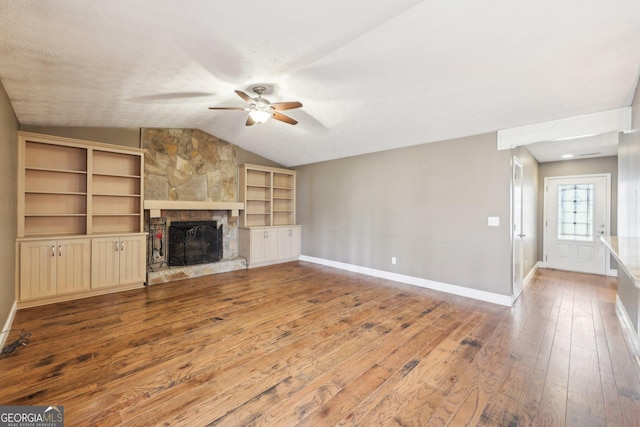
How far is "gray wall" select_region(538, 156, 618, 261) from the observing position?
5.35m

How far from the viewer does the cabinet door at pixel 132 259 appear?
4242 mm

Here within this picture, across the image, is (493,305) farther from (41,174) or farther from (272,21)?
(41,174)

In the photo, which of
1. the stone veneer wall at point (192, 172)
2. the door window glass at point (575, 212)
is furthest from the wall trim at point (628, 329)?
the stone veneer wall at point (192, 172)

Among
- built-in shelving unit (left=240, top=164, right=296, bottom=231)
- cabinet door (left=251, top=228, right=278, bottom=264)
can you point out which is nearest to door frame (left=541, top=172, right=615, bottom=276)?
built-in shelving unit (left=240, top=164, right=296, bottom=231)

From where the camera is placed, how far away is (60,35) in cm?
202

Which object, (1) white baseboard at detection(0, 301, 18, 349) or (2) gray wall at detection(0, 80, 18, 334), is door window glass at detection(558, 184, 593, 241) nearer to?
(1) white baseboard at detection(0, 301, 18, 349)

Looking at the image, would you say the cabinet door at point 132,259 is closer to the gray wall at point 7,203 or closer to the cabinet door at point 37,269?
the cabinet door at point 37,269

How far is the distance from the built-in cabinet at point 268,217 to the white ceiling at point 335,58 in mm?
2643

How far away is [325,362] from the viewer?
2.34 m

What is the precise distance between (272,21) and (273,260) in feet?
16.6

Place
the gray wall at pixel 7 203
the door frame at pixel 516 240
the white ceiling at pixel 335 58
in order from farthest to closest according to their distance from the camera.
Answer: the door frame at pixel 516 240 → the gray wall at pixel 7 203 → the white ceiling at pixel 335 58

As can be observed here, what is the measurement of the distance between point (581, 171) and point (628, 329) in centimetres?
408

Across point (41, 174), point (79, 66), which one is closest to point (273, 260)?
point (41, 174)

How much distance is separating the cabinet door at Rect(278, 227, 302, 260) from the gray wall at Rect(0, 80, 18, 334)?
166 inches
